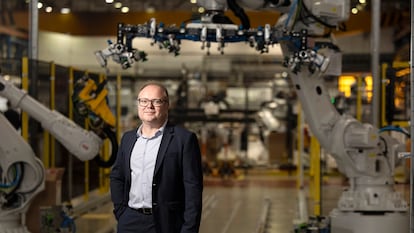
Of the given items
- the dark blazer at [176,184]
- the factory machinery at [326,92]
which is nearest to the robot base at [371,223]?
the factory machinery at [326,92]

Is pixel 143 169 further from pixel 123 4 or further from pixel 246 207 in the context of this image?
pixel 246 207

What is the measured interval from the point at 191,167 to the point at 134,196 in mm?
346

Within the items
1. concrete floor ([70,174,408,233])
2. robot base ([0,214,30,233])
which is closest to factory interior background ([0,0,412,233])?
concrete floor ([70,174,408,233])

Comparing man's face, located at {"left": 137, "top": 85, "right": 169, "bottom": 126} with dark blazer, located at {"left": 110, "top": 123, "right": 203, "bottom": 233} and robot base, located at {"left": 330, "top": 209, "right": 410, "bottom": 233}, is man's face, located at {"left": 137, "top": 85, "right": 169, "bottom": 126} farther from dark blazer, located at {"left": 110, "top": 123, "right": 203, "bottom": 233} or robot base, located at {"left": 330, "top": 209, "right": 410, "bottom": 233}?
robot base, located at {"left": 330, "top": 209, "right": 410, "bottom": 233}

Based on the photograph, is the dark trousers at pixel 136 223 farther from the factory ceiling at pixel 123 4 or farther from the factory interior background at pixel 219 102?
the factory ceiling at pixel 123 4

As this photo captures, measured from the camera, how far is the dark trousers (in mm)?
4461

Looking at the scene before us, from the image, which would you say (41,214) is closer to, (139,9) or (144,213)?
(144,213)

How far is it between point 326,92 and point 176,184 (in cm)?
A: 369

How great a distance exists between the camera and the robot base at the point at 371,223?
787 centimetres

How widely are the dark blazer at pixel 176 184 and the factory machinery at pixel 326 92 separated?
2581mm

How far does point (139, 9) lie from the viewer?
11453mm

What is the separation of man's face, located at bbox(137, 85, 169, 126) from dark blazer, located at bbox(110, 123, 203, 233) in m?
0.13

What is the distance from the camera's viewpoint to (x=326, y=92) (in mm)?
7914

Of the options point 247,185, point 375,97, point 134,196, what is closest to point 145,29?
point 134,196
